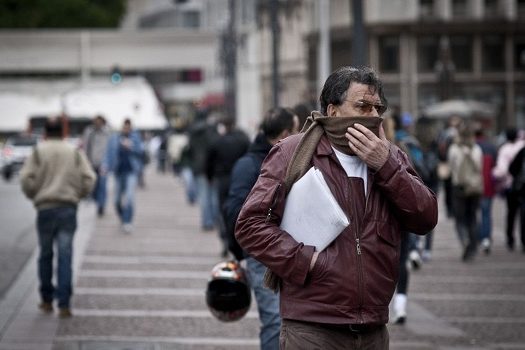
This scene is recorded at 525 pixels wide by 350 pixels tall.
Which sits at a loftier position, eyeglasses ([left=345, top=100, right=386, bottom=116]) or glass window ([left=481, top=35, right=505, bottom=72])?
eyeglasses ([left=345, top=100, right=386, bottom=116])

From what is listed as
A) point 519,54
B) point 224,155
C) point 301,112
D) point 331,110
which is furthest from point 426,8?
point 331,110

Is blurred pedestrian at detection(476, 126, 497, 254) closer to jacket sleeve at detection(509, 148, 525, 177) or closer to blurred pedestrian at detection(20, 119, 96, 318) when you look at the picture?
jacket sleeve at detection(509, 148, 525, 177)

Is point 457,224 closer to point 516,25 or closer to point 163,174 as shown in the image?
point 163,174

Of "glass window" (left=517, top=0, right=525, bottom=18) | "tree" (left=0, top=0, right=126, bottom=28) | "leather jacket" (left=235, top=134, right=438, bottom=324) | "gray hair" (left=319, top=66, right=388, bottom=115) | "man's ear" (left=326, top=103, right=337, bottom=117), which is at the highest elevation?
"tree" (left=0, top=0, right=126, bottom=28)

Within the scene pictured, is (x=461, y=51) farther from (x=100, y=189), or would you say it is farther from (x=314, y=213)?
(x=314, y=213)

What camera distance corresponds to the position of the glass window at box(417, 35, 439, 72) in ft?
217

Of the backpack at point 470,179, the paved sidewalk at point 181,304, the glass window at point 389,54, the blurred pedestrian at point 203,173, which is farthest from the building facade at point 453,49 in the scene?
the backpack at point 470,179

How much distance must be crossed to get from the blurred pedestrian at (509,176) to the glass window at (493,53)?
45847 mm

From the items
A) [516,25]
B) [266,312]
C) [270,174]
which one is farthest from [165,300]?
[516,25]

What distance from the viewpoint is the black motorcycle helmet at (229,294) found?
8703mm

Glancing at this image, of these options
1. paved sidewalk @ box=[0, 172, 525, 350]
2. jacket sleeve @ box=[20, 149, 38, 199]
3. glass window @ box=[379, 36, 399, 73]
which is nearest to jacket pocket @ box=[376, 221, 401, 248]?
paved sidewalk @ box=[0, 172, 525, 350]

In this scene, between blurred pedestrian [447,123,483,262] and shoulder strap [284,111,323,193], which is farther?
blurred pedestrian [447,123,483,262]

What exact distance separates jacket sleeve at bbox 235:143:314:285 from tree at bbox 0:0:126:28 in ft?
280

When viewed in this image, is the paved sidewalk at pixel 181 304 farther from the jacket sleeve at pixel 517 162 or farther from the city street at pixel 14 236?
the jacket sleeve at pixel 517 162
